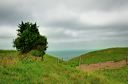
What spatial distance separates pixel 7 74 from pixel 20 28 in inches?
1640

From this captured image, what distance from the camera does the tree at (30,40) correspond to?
5712cm

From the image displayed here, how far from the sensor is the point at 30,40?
56.9m

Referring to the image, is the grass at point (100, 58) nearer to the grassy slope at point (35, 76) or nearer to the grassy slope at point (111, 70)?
the grassy slope at point (111, 70)

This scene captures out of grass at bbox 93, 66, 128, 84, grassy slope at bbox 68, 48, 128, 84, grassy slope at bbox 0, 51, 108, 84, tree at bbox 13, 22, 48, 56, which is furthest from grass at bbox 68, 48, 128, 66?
grassy slope at bbox 0, 51, 108, 84

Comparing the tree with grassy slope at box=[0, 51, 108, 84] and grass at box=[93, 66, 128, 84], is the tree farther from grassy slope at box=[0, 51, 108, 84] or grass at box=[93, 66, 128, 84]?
grassy slope at box=[0, 51, 108, 84]

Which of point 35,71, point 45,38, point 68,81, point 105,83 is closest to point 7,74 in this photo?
point 35,71

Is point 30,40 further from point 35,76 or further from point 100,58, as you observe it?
point 35,76

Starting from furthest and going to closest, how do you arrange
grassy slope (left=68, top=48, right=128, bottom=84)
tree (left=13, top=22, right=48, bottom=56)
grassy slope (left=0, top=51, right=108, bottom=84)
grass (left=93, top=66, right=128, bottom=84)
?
tree (left=13, top=22, right=48, bottom=56) < grassy slope (left=68, top=48, right=128, bottom=84) < grass (left=93, top=66, right=128, bottom=84) < grassy slope (left=0, top=51, right=108, bottom=84)

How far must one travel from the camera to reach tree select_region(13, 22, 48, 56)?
57.1 metres

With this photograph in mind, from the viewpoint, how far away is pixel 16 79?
19.4m

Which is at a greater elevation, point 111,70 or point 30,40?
point 30,40

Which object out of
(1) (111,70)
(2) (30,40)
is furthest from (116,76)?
(2) (30,40)

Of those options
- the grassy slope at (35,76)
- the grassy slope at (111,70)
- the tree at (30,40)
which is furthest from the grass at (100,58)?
the grassy slope at (35,76)

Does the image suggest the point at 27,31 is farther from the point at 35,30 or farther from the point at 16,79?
the point at 16,79
